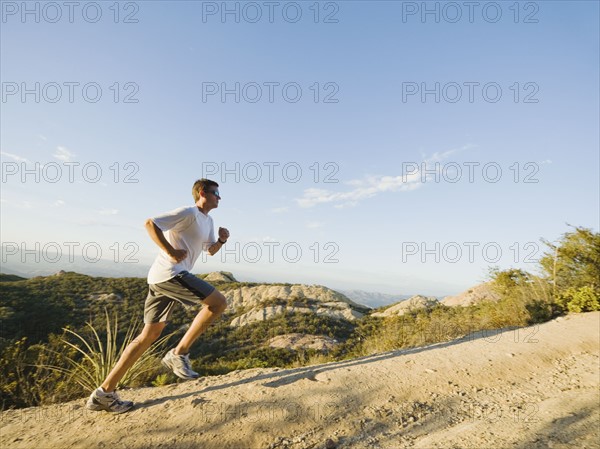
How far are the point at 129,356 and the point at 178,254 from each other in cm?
108

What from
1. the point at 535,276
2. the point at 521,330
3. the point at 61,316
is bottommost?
the point at 61,316

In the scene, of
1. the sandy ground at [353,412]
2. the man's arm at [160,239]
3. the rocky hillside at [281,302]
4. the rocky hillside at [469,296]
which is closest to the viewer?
the sandy ground at [353,412]

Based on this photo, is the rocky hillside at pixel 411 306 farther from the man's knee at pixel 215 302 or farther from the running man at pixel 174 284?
the running man at pixel 174 284

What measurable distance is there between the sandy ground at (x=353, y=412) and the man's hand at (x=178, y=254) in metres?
1.43

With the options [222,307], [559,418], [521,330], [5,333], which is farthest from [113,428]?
[5,333]

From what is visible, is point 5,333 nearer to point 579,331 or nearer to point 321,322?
point 321,322

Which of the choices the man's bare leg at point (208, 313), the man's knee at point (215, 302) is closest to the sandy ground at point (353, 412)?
the man's bare leg at point (208, 313)

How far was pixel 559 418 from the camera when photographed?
2.89 m

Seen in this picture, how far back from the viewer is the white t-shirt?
3.02 meters

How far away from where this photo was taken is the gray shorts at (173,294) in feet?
10.1

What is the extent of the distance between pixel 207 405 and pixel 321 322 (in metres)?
18.7

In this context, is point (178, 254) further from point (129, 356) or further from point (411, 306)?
point (411, 306)

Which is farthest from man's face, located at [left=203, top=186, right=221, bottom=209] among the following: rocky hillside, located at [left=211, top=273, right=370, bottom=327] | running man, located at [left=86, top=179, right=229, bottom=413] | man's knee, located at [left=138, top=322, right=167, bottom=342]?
rocky hillside, located at [left=211, top=273, right=370, bottom=327]

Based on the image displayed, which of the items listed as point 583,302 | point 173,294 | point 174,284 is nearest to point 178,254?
point 174,284
